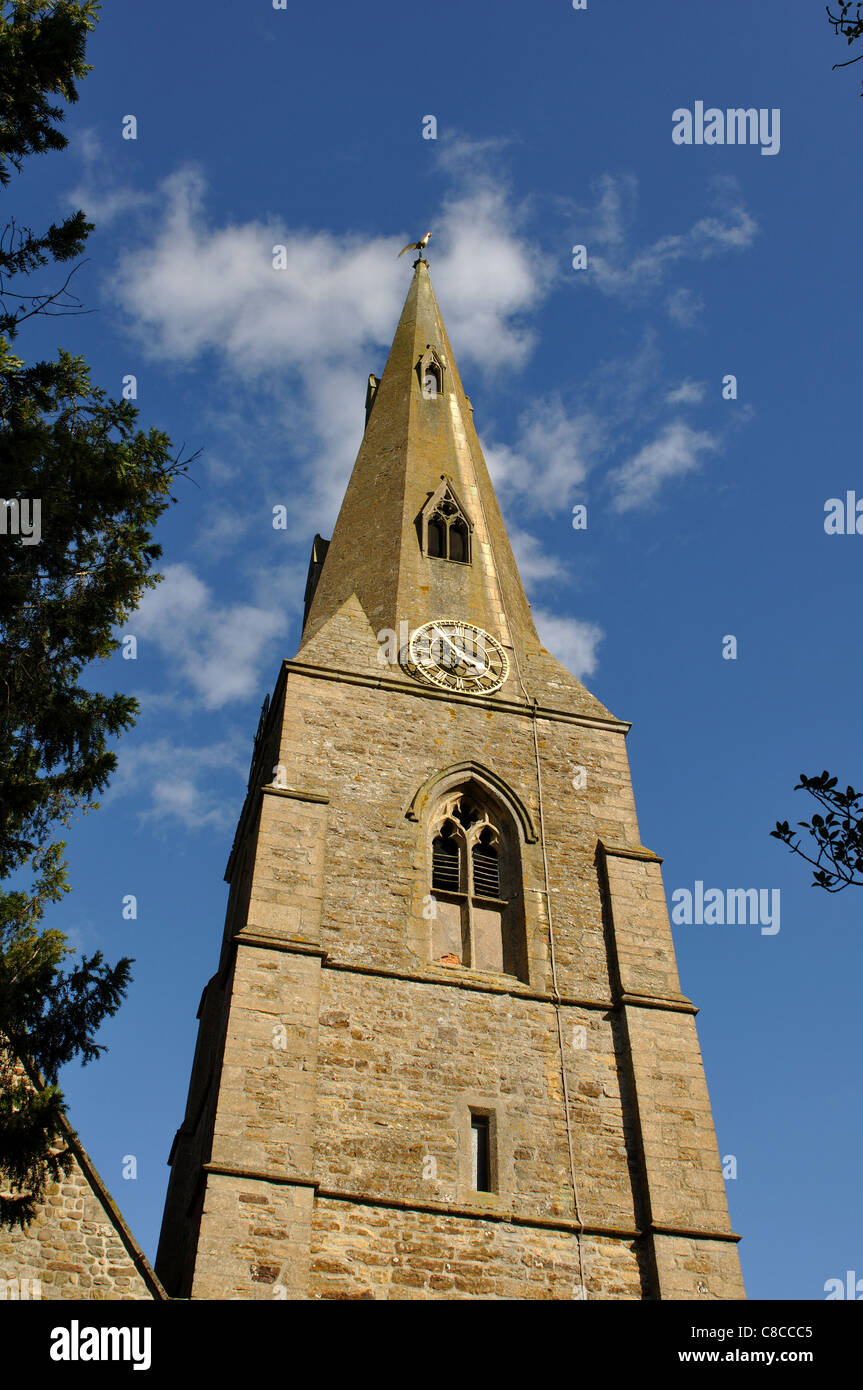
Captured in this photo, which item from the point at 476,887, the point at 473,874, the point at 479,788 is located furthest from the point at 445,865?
the point at 479,788

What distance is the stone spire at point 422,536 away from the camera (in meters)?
20.8

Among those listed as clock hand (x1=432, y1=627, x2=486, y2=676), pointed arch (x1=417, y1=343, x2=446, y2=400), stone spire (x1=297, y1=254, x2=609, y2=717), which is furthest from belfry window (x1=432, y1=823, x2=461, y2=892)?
pointed arch (x1=417, y1=343, x2=446, y2=400)

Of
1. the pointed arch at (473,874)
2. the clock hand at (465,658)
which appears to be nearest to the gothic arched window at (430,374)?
the clock hand at (465,658)

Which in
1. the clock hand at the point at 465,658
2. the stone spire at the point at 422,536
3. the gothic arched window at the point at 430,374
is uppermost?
the gothic arched window at the point at 430,374

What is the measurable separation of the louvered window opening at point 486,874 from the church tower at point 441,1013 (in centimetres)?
2

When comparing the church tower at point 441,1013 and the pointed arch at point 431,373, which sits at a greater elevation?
the pointed arch at point 431,373

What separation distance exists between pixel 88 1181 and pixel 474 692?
9.62 meters

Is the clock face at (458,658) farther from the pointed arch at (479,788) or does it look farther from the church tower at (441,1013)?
the pointed arch at (479,788)

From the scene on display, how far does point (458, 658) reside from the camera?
19.9 metres

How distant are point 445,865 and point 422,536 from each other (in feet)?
24.7

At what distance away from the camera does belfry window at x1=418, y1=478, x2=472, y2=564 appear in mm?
22750

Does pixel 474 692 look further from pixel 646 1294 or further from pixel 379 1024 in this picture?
Answer: pixel 646 1294

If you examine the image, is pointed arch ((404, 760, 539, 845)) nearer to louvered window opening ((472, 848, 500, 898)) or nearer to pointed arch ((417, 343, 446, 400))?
Answer: louvered window opening ((472, 848, 500, 898))
